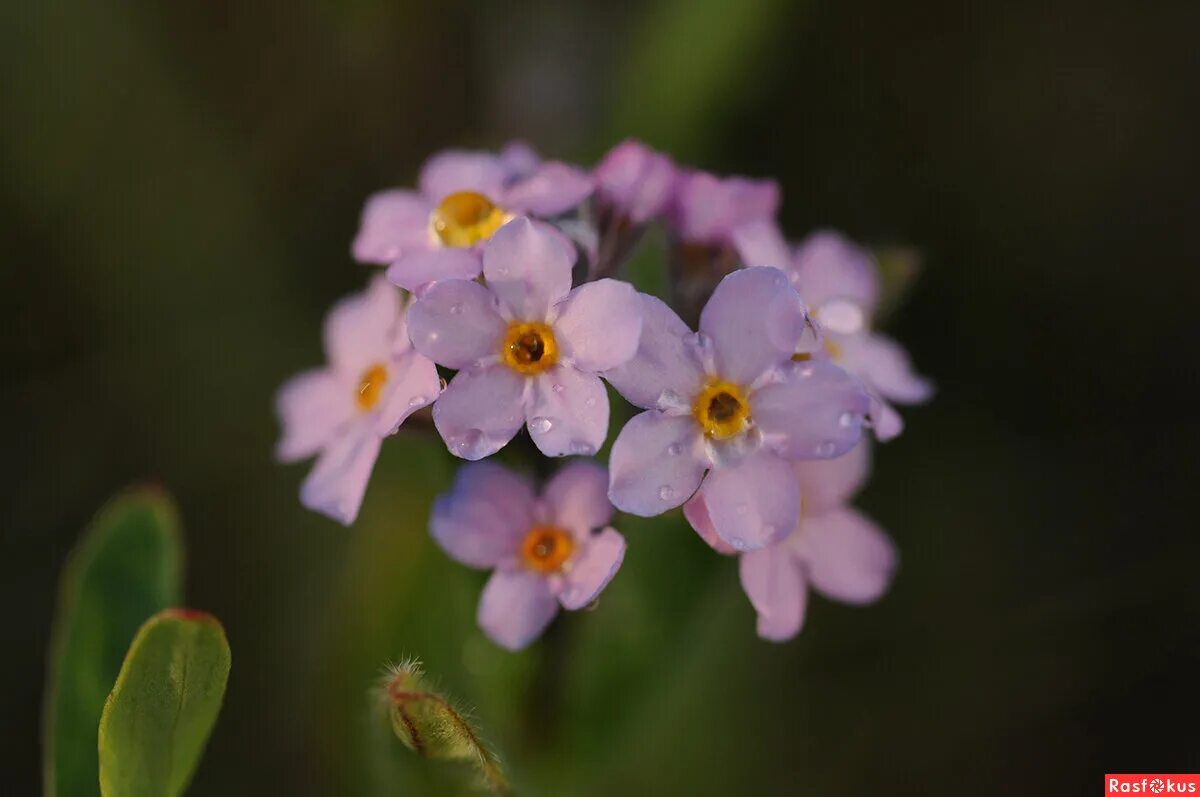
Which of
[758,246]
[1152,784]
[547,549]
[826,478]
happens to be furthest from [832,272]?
[1152,784]

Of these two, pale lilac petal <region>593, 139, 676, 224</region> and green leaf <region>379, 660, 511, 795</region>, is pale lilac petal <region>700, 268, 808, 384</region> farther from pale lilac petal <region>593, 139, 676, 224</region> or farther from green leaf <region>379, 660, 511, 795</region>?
green leaf <region>379, 660, 511, 795</region>

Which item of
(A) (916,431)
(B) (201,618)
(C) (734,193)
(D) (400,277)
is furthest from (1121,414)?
(B) (201,618)

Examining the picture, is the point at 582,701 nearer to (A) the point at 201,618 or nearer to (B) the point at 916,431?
(A) the point at 201,618

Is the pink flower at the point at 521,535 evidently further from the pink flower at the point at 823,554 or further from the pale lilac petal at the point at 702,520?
the pink flower at the point at 823,554

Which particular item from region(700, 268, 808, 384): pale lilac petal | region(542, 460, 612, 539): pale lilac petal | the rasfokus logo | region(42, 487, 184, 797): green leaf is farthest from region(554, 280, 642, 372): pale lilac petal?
the rasfokus logo

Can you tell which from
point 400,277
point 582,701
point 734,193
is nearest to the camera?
point 400,277
